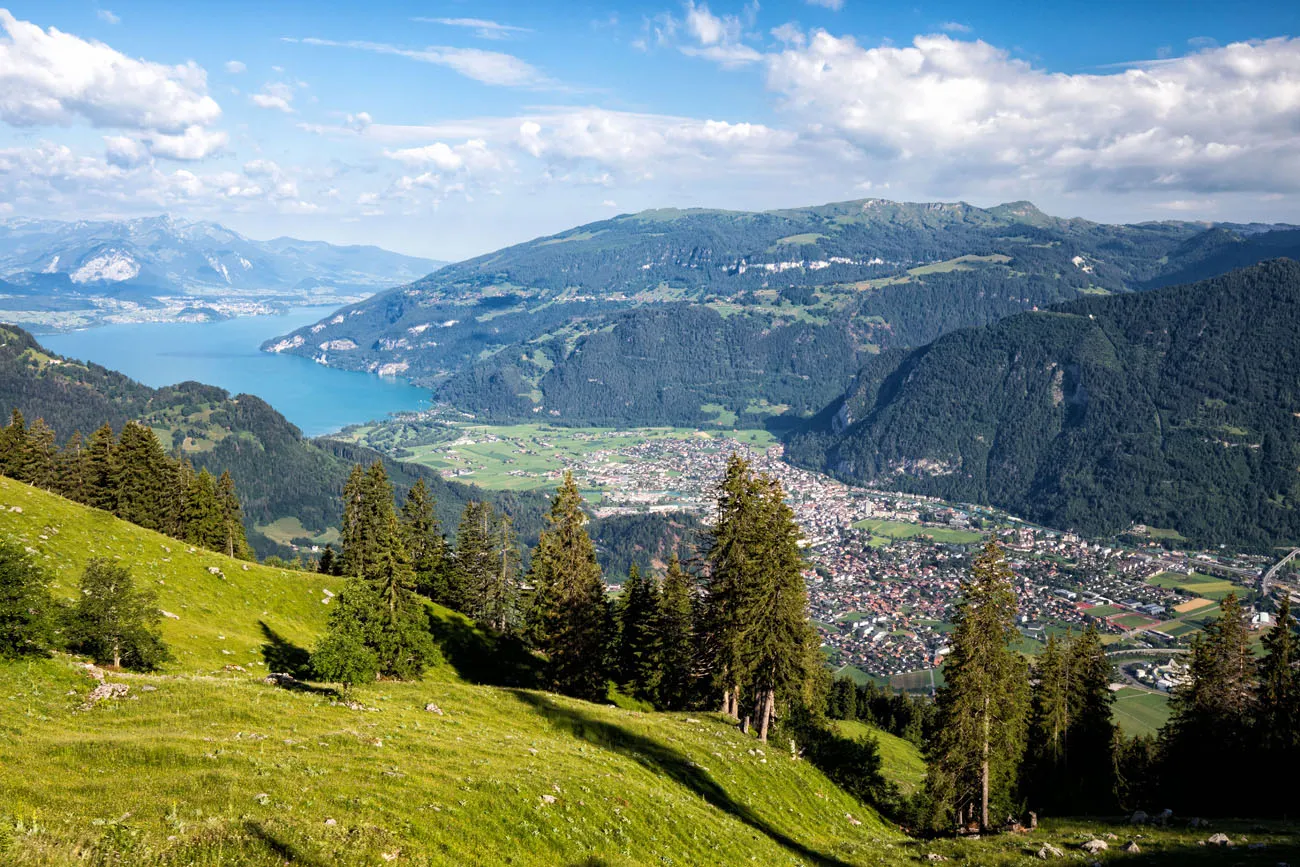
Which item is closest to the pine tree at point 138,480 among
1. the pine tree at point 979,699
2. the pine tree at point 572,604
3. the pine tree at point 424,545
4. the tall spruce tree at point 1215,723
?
the pine tree at point 424,545

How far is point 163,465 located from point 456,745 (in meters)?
74.0

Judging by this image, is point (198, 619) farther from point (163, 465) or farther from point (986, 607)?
point (986, 607)

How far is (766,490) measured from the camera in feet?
170

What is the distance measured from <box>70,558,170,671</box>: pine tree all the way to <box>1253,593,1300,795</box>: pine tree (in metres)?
67.1

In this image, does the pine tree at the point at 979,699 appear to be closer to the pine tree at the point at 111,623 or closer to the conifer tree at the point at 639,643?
the conifer tree at the point at 639,643

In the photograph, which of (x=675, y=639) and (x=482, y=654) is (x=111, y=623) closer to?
(x=482, y=654)

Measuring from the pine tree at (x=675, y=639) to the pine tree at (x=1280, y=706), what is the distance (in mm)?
40129

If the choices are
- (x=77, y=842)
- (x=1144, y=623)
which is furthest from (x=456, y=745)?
(x=1144, y=623)

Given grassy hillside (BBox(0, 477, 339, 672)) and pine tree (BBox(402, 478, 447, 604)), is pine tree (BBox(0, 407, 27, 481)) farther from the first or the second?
pine tree (BBox(402, 478, 447, 604))

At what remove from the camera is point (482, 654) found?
68.6 metres

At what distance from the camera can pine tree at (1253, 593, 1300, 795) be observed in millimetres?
47156

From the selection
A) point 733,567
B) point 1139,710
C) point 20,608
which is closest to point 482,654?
point 733,567

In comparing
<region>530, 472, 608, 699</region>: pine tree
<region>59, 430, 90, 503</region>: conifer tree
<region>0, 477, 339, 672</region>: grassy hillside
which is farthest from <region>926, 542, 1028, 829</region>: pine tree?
<region>59, 430, 90, 503</region>: conifer tree

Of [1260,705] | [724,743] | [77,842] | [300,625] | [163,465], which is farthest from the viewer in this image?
[163,465]
